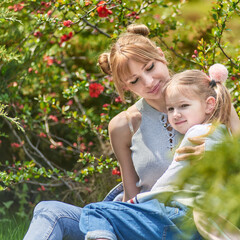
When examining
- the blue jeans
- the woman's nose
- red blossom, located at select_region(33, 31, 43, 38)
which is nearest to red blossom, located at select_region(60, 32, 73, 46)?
red blossom, located at select_region(33, 31, 43, 38)

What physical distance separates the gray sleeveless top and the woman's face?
0.57ft

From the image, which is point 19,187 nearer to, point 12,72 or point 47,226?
point 12,72

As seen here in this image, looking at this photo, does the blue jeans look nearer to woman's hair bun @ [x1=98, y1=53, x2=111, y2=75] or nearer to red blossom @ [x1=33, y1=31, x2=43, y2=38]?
woman's hair bun @ [x1=98, y1=53, x2=111, y2=75]

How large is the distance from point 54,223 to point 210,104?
1.01 meters

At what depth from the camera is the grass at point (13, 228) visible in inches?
122

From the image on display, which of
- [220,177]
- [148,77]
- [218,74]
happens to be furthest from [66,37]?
[220,177]

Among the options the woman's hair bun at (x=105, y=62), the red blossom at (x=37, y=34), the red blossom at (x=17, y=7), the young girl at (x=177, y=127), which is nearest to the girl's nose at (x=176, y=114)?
the young girl at (x=177, y=127)

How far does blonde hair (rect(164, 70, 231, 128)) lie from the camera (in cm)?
208

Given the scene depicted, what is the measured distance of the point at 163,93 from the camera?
93.8 inches

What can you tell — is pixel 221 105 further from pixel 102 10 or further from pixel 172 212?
pixel 102 10

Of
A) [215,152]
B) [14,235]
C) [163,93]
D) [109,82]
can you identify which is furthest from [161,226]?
[109,82]

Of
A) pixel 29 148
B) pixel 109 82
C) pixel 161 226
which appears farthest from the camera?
pixel 29 148

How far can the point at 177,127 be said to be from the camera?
2148 mm

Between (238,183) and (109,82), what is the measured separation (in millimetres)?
2989
